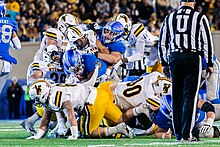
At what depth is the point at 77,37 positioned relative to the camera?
932cm

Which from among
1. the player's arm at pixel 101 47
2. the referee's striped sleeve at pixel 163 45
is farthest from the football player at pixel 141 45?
the referee's striped sleeve at pixel 163 45

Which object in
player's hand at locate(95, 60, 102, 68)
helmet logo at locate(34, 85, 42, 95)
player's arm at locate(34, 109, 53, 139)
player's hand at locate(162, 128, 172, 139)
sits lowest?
player's hand at locate(162, 128, 172, 139)

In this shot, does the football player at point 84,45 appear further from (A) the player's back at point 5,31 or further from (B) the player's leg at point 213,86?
(B) the player's leg at point 213,86

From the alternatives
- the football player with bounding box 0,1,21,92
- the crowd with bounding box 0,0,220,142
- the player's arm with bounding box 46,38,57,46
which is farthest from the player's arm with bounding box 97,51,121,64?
the football player with bounding box 0,1,21,92

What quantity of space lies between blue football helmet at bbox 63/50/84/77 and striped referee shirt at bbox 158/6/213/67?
1.67 meters

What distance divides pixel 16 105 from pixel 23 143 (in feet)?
30.3

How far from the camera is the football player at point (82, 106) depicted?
879 centimetres

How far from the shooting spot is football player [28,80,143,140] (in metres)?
8.79

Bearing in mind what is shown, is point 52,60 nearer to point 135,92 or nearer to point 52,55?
point 52,55

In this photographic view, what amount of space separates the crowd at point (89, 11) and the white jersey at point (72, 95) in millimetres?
9125

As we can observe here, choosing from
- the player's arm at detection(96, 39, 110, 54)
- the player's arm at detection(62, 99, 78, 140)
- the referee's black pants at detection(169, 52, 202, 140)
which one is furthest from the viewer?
the player's arm at detection(96, 39, 110, 54)

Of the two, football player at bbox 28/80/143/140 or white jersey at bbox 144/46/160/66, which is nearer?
football player at bbox 28/80/143/140

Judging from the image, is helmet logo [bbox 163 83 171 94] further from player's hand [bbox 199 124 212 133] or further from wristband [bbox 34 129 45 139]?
wristband [bbox 34 129 45 139]

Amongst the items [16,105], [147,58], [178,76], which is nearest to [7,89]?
[16,105]
